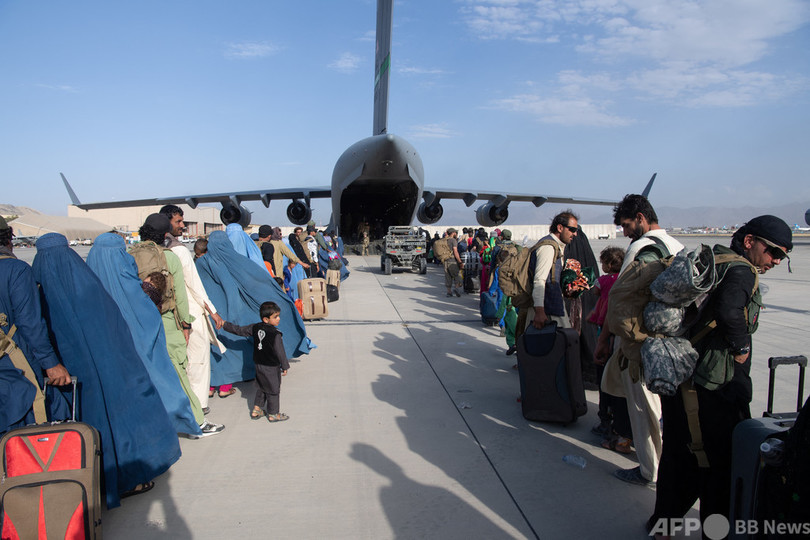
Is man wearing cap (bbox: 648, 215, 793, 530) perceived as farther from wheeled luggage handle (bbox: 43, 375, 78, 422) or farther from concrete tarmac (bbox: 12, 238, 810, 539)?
wheeled luggage handle (bbox: 43, 375, 78, 422)

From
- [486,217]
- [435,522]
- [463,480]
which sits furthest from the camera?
[486,217]

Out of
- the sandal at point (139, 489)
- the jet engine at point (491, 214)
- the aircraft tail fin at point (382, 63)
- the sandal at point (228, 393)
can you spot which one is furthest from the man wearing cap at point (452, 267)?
the jet engine at point (491, 214)

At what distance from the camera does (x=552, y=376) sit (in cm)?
405

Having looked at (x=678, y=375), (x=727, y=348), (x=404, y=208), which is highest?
(x=404, y=208)

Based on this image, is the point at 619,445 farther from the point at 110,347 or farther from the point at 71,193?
the point at 71,193

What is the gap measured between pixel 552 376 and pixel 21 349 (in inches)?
143

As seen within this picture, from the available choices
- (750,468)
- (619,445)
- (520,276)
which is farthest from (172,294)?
(750,468)

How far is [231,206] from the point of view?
76.9 feet

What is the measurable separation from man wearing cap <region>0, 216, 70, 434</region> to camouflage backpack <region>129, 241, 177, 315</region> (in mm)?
1033

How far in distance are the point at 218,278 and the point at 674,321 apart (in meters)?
4.41

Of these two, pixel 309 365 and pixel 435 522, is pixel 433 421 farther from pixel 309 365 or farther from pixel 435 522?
pixel 309 365

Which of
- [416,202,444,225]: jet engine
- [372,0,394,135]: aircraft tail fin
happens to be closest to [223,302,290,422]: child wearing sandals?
[372,0,394,135]: aircraft tail fin

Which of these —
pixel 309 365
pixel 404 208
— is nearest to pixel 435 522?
pixel 309 365

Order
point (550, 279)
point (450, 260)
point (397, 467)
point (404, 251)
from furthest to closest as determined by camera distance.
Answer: point (404, 251), point (450, 260), point (550, 279), point (397, 467)
